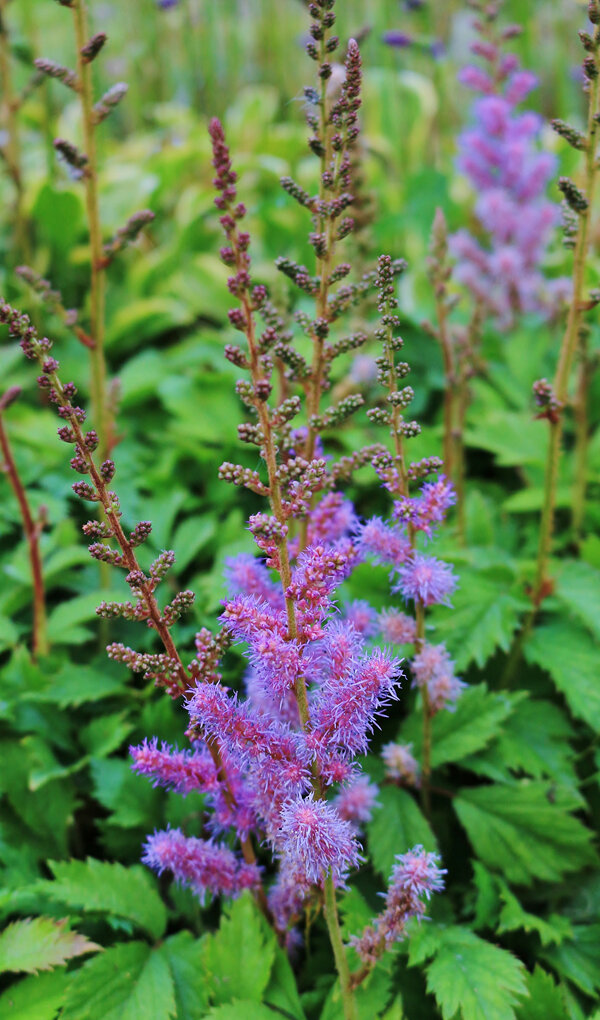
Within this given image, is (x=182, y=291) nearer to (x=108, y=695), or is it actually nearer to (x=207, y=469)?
(x=207, y=469)

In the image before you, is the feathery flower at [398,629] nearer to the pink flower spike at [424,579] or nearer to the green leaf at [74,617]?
the pink flower spike at [424,579]

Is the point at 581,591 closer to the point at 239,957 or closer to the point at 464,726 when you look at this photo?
the point at 464,726

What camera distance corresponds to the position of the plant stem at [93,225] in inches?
71.9

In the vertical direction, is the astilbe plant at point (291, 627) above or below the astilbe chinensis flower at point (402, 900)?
above

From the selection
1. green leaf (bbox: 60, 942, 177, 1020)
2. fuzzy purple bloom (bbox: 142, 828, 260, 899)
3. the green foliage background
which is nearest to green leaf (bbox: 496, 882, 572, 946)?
the green foliage background

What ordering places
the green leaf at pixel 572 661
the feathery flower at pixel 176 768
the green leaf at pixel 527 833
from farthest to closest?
the green leaf at pixel 572 661, the green leaf at pixel 527 833, the feathery flower at pixel 176 768

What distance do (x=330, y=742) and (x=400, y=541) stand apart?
0.35m

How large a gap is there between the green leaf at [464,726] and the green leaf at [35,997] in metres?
0.77

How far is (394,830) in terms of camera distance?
5.01ft

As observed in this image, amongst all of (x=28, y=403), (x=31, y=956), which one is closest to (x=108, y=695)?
(x=31, y=956)

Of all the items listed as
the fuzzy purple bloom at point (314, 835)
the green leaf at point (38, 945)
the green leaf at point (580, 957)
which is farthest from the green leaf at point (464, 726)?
the green leaf at point (38, 945)

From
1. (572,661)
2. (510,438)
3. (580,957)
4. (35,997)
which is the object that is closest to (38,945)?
(35,997)

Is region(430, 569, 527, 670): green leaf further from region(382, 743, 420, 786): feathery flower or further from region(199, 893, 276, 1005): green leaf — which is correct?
region(199, 893, 276, 1005): green leaf

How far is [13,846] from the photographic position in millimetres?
1711
